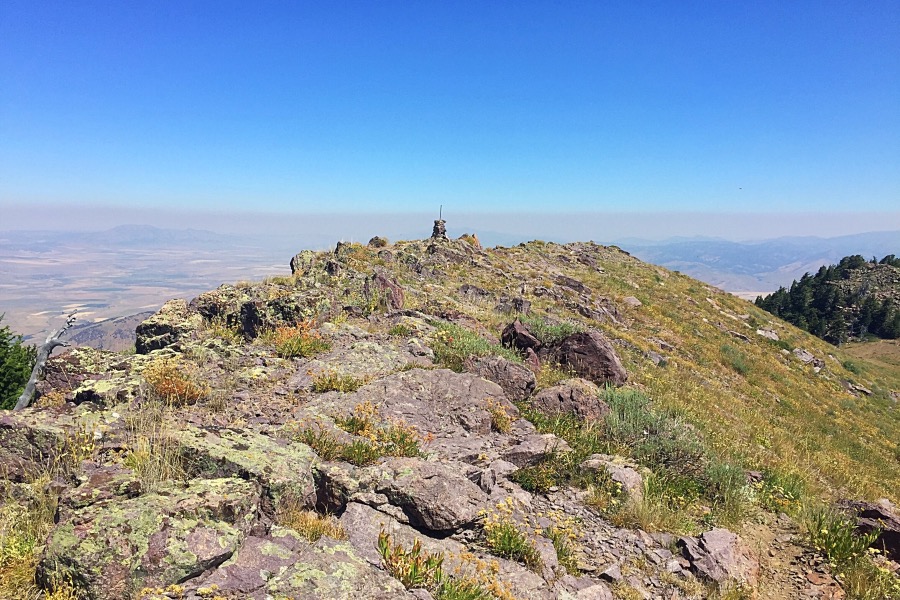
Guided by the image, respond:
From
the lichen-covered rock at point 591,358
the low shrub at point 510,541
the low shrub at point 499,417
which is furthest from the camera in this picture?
the lichen-covered rock at point 591,358

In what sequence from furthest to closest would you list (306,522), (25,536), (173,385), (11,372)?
(11,372) → (173,385) → (306,522) → (25,536)

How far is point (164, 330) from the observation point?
11.1 meters

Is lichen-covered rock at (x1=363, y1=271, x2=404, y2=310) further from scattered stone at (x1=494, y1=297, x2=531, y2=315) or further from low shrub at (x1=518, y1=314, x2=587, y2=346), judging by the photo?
scattered stone at (x1=494, y1=297, x2=531, y2=315)

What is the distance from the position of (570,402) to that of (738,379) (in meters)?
17.1

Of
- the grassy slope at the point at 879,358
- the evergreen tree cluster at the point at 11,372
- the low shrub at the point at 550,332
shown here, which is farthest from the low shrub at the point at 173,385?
the grassy slope at the point at 879,358

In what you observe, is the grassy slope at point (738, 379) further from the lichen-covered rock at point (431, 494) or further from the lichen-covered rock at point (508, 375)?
the lichen-covered rock at point (431, 494)

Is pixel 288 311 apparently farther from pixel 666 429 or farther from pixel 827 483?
pixel 827 483

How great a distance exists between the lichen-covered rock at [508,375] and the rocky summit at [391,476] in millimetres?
48

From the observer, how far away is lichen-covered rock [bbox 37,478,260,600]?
3.55 meters

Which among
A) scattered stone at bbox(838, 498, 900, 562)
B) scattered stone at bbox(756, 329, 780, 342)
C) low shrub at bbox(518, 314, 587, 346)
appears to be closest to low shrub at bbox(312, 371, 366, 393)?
low shrub at bbox(518, 314, 587, 346)

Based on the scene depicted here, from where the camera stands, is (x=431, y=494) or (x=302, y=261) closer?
(x=431, y=494)

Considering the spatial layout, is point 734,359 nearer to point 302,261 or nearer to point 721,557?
point 721,557

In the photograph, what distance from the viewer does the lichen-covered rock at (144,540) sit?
3.55 metres

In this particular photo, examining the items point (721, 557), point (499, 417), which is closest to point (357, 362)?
point (499, 417)
